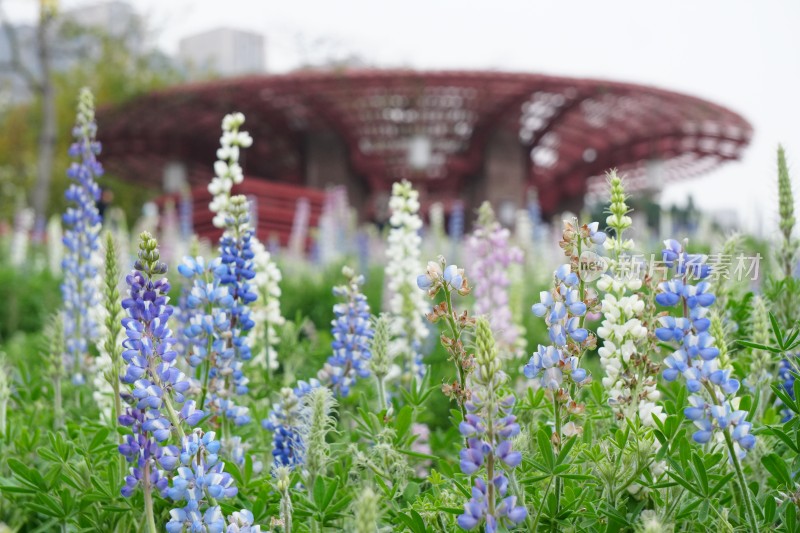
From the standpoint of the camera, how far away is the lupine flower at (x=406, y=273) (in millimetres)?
2734

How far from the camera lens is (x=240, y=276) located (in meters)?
1.93

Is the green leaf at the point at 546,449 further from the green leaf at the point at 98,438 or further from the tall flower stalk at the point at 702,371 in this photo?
the green leaf at the point at 98,438

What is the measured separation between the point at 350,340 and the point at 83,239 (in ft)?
4.65

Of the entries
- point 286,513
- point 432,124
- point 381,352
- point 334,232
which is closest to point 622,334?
point 381,352

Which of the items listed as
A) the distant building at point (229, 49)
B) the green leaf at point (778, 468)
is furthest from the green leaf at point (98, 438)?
the distant building at point (229, 49)

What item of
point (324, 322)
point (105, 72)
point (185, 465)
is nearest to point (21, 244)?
point (324, 322)

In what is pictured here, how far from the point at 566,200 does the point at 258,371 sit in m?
27.3

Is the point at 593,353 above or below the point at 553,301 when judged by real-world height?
below

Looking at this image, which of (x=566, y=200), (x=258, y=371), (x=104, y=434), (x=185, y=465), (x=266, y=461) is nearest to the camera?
(x=185, y=465)

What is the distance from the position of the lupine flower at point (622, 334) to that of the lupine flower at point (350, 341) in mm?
717

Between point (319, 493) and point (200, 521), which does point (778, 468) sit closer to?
point (319, 493)

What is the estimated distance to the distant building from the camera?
2314 centimetres

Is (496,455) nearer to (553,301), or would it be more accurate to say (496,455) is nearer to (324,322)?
(553,301)

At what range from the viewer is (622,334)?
159 cm
